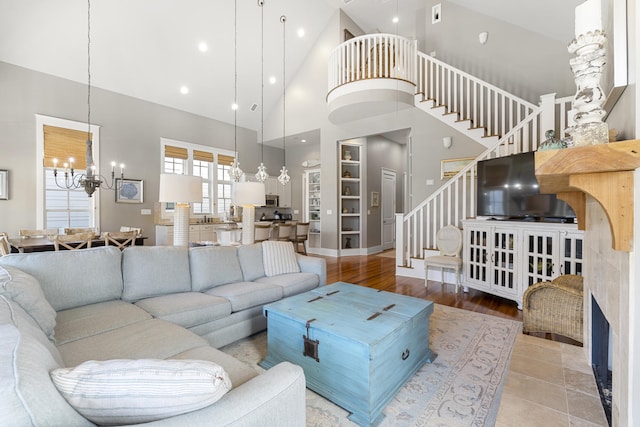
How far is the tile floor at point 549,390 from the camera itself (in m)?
1.23

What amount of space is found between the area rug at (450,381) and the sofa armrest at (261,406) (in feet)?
2.59

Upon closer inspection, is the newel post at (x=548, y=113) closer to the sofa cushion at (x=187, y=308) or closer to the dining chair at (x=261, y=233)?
the sofa cushion at (x=187, y=308)

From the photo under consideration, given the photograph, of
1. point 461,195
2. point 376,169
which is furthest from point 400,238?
point 376,169

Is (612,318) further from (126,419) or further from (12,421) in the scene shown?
(12,421)

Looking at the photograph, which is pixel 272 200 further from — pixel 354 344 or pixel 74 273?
pixel 354 344

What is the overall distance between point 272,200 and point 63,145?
4860 millimetres

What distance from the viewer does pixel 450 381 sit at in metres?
1.91

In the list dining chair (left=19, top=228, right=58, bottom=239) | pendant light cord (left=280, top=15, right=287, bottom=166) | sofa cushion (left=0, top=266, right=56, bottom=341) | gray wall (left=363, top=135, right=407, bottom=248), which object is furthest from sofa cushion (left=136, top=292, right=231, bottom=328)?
pendant light cord (left=280, top=15, right=287, bottom=166)

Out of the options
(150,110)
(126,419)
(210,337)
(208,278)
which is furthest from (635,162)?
(150,110)

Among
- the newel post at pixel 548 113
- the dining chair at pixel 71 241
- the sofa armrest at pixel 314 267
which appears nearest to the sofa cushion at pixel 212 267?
the sofa armrest at pixel 314 267

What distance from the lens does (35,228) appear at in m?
4.95

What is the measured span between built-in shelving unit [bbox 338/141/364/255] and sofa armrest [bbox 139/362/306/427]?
623 cm

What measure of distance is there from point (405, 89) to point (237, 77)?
406 centimetres

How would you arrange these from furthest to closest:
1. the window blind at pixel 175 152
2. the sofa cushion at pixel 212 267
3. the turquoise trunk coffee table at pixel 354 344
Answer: the window blind at pixel 175 152 < the sofa cushion at pixel 212 267 < the turquoise trunk coffee table at pixel 354 344
